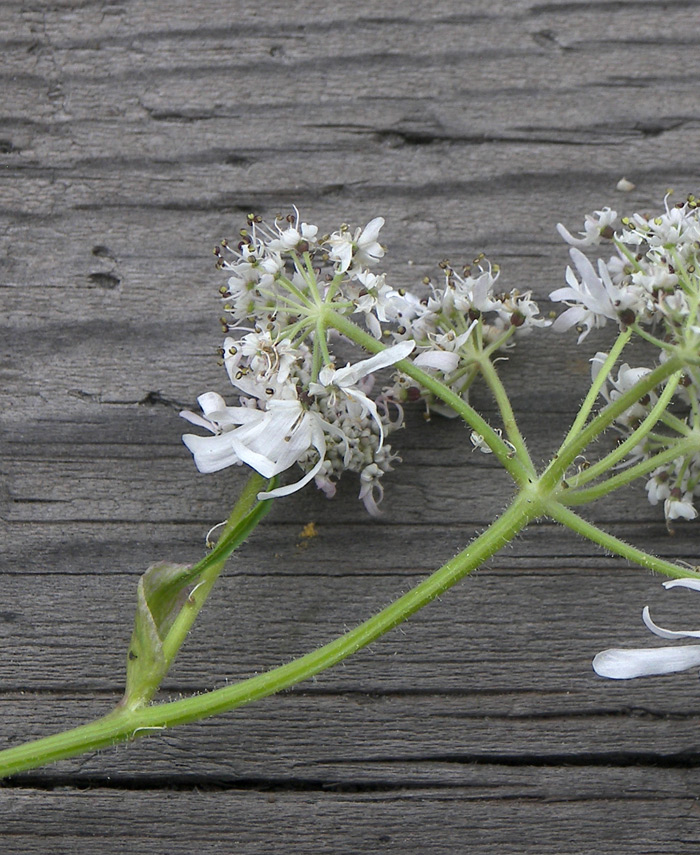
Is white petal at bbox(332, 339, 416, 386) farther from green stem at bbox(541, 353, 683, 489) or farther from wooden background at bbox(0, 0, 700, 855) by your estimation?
wooden background at bbox(0, 0, 700, 855)

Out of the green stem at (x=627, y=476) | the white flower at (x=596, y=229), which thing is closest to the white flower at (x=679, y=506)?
the green stem at (x=627, y=476)

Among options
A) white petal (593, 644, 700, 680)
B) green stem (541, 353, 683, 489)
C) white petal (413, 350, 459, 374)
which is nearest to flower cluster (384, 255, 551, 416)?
white petal (413, 350, 459, 374)

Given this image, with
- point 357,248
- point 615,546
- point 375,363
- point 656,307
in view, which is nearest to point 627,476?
point 615,546

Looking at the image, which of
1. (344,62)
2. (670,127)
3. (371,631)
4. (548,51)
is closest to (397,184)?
(344,62)

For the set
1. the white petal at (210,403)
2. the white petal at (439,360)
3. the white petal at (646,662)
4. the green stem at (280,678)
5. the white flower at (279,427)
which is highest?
the white petal at (439,360)

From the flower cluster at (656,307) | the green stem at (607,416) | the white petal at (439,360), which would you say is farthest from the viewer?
the white petal at (439,360)

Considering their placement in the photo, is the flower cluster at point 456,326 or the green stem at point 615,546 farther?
the flower cluster at point 456,326

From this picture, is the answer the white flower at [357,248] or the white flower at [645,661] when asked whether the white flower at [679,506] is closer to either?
the white flower at [645,661]

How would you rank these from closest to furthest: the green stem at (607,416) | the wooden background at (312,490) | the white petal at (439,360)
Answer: the green stem at (607,416), the white petal at (439,360), the wooden background at (312,490)
